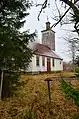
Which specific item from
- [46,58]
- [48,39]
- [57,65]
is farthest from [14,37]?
[48,39]

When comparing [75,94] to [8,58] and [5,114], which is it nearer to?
[5,114]

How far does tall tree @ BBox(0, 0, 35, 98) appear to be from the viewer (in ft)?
32.4

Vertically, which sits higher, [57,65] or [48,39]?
[48,39]

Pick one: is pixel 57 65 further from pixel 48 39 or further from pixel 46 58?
pixel 48 39

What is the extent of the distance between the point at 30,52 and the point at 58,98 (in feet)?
7.84

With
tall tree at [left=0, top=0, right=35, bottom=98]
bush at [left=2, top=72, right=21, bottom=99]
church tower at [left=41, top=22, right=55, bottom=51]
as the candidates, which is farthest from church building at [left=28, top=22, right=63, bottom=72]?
tall tree at [left=0, top=0, right=35, bottom=98]

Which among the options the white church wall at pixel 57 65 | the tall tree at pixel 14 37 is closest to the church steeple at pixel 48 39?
the white church wall at pixel 57 65

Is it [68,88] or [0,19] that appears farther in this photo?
[0,19]

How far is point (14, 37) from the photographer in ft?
34.4

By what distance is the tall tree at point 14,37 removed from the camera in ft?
32.4

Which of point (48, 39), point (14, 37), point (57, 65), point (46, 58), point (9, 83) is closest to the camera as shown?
point (14, 37)

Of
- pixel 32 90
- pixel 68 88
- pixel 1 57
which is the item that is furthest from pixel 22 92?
pixel 68 88

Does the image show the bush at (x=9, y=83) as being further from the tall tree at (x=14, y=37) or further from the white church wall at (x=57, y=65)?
the white church wall at (x=57, y=65)

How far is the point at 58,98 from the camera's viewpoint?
1085 centimetres
